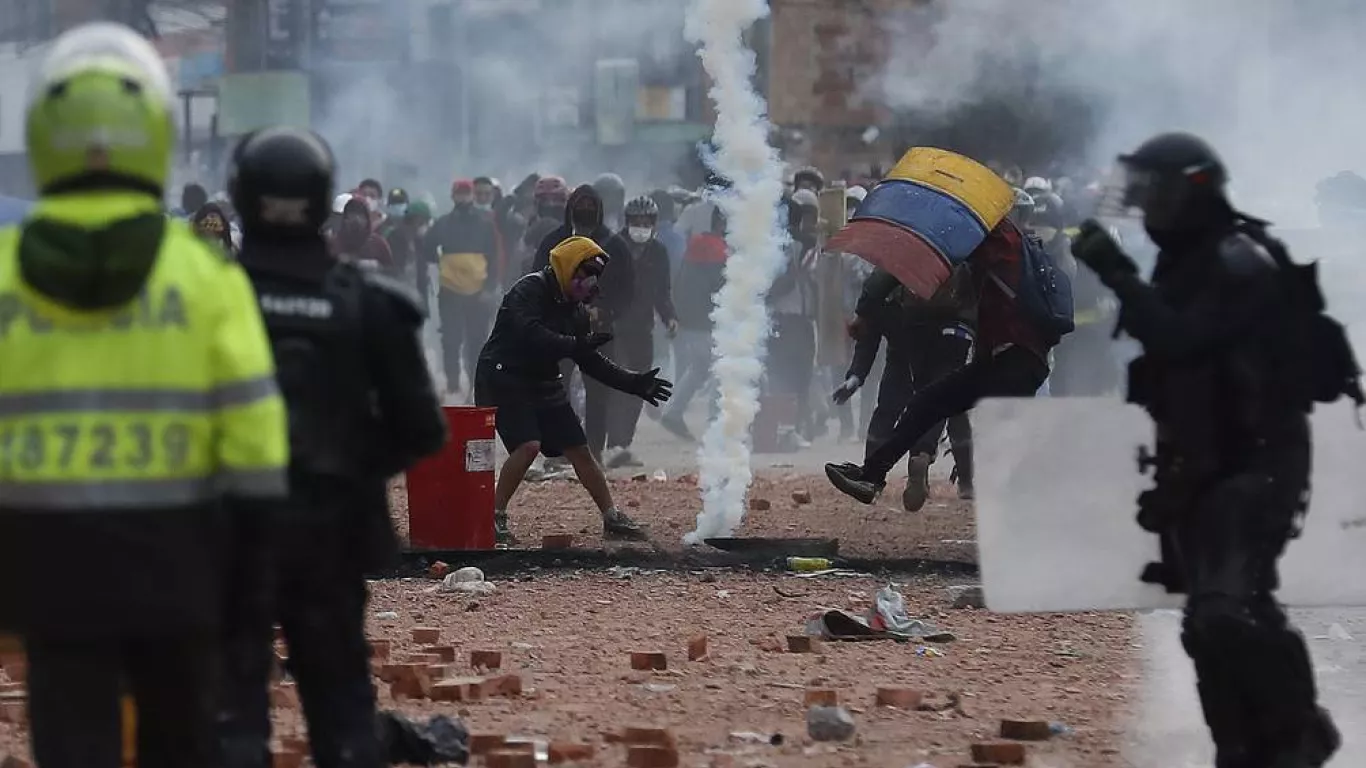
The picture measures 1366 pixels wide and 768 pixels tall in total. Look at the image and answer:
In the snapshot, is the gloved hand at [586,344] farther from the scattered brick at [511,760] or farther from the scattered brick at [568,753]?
the scattered brick at [511,760]

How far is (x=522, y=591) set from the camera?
957cm

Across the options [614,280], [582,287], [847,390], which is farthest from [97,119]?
[614,280]

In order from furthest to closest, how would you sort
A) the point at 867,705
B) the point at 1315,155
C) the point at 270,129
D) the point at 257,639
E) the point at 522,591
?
1. the point at 1315,155
2. the point at 522,591
3. the point at 867,705
4. the point at 270,129
5. the point at 257,639

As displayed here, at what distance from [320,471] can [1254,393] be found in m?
2.13

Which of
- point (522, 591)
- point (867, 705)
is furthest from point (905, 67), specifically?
point (867, 705)

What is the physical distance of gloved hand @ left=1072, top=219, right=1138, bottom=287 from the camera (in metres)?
5.53

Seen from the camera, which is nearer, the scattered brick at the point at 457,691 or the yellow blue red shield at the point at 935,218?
the scattered brick at the point at 457,691

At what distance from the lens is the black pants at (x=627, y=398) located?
15227 millimetres

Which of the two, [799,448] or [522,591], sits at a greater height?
[799,448]

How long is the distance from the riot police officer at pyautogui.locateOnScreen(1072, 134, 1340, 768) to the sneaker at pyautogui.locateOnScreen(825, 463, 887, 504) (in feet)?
17.6

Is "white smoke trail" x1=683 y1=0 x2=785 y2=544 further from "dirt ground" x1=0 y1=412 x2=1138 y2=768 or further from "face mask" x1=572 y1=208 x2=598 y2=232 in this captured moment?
"face mask" x1=572 y1=208 x2=598 y2=232

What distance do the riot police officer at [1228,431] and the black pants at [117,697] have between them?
241 cm

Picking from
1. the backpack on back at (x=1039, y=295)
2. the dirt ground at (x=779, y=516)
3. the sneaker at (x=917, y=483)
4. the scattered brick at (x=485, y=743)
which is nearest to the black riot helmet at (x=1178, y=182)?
the scattered brick at (x=485, y=743)

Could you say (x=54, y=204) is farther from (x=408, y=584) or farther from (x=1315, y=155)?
(x=1315, y=155)
